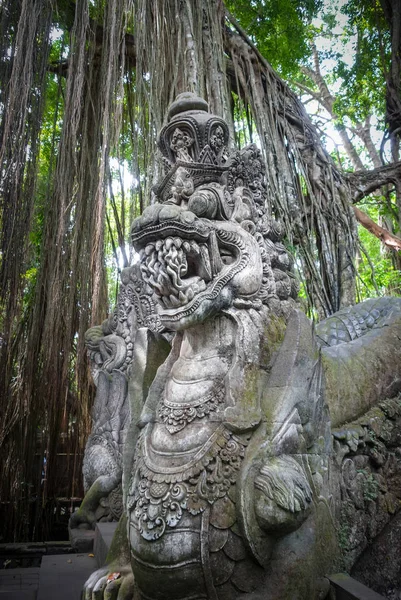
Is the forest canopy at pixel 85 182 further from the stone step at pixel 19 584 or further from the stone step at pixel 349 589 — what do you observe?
the stone step at pixel 349 589

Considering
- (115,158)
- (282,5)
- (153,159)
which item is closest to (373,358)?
(153,159)

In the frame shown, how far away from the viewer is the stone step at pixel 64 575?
6.05ft

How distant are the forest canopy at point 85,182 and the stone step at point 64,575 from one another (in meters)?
1.40

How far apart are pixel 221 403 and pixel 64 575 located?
1191mm

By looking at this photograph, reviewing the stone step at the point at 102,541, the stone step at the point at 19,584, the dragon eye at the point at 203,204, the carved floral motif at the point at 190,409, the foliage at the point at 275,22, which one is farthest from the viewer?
the foliage at the point at 275,22

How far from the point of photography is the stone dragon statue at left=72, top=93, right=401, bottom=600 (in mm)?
1271

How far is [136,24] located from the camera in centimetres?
346

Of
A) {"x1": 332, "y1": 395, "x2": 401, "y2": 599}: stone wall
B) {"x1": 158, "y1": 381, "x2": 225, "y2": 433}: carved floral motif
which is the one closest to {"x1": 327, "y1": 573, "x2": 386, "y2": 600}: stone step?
{"x1": 332, "y1": 395, "x2": 401, "y2": 599}: stone wall

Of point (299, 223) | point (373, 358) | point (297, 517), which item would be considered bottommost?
point (297, 517)

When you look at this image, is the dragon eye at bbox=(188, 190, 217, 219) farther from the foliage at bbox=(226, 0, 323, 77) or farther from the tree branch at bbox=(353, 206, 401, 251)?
the foliage at bbox=(226, 0, 323, 77)

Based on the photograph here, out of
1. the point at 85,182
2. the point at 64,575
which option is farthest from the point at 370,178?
the point at 64,575

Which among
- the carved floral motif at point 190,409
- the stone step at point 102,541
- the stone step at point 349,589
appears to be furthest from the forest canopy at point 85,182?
the stone step at point 349,589

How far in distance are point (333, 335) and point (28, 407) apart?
2.44 metres

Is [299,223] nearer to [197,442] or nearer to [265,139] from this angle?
[265,139]
